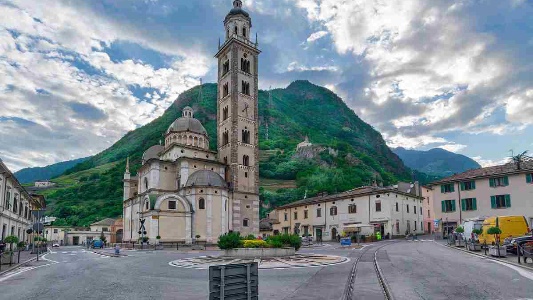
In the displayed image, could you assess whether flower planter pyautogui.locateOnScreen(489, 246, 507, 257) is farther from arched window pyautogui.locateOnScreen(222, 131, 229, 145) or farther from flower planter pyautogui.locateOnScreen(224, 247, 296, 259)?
arched window pyautogui.locateOnScreen(222, 131, 229, 145)

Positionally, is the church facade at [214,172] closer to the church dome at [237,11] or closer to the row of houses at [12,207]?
the church dome at [237,11]

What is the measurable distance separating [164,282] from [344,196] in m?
48.8

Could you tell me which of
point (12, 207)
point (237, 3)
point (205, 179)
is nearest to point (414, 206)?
point (205, 179)

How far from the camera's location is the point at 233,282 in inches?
261

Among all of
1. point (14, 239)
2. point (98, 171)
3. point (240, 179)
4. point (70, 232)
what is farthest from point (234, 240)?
point (98, 171)

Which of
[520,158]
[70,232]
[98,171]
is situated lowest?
[70,232]

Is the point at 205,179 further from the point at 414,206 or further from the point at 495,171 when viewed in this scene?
the point at 495,171

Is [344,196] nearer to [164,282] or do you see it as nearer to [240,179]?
[240,179]

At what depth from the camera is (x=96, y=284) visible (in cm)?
1518

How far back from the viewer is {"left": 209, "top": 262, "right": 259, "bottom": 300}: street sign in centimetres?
646

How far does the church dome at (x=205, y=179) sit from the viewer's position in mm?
55906

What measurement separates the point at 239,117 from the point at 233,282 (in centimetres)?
5781

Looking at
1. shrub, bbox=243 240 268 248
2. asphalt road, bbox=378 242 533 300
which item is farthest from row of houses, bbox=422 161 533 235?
asphalt road, bbox=378 242 533 300

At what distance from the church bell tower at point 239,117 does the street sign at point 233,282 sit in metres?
53.1
